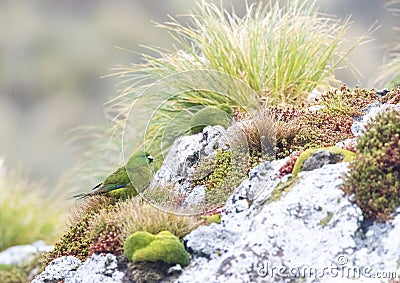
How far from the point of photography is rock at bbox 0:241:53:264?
7.13 meters

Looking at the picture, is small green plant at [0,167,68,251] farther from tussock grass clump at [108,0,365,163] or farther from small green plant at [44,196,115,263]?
small green plant at [44,196,115,263]

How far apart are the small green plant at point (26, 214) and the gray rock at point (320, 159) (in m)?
5.21

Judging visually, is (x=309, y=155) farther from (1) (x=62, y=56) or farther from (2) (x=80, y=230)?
(1) (x=62, y=56)

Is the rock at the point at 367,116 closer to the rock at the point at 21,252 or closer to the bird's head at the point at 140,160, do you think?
the bird's head at the point at 140,160

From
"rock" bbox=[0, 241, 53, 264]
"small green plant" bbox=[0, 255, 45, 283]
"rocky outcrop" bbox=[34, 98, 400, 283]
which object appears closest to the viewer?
"rocky outcrop" bbox=[34, 98, 400, 283]

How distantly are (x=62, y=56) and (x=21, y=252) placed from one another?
9.83 metres

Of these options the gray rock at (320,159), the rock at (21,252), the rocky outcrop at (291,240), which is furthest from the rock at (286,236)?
the rock at (21,252)

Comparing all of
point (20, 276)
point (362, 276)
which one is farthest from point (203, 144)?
point (20, 276)

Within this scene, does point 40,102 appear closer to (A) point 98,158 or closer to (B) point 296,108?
(A) point 98,158

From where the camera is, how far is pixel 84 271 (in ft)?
11.5

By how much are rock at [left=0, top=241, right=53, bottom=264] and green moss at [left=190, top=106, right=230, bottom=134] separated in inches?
130

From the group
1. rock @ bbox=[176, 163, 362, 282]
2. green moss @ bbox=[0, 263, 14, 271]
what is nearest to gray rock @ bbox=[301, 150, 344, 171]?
rock @ bbox=[176, 163, 362, 282]

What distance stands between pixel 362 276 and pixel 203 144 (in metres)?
1.59

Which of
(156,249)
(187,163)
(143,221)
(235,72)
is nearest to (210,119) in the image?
(187,163)
